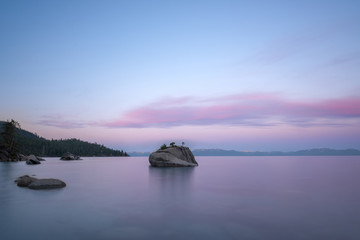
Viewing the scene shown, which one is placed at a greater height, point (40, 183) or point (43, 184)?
point (40, 183)

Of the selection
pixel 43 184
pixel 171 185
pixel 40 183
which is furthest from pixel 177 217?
pixel 40 183

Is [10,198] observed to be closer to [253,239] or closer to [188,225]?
[188,225]

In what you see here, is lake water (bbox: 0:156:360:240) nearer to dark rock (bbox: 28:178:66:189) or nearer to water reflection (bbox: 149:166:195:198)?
dark rock (bbox: 28:178:66:189)

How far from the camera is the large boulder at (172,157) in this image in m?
70.6

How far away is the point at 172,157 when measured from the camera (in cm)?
7056

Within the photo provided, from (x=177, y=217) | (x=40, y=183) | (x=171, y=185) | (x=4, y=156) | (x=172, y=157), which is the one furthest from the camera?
(x=4, y=156)

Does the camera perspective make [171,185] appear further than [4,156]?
No

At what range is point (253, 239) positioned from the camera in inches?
496

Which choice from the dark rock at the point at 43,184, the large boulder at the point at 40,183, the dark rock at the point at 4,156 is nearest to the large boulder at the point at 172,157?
the large boulder at the point at 40,183

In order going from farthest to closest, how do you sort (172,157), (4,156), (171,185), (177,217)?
(4,156) < (172,157) < (171,185) < (177,217)

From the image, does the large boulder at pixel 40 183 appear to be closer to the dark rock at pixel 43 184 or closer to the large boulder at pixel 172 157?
the dark rock at pixel 43 184

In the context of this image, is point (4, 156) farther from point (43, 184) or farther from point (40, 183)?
point (43, 184)

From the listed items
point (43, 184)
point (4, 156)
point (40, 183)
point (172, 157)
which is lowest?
point (43, 184)

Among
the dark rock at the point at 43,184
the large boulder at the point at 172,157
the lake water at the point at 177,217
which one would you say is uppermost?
the large boulder at the point at 172,157
